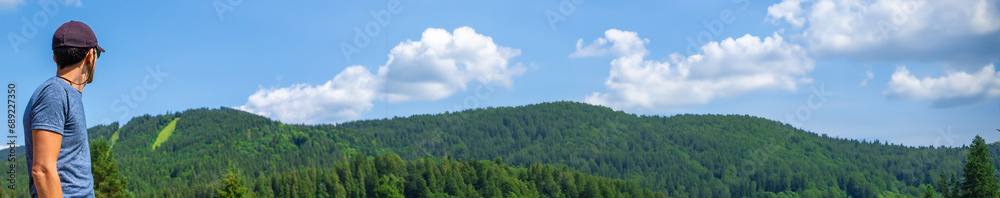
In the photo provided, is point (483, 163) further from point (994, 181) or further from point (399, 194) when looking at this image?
point (994, 181)

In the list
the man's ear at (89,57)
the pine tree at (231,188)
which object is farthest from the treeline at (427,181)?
the man's ear at (89,57)

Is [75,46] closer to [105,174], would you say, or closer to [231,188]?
[231,188]

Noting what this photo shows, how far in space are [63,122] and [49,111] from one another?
6.0 inches

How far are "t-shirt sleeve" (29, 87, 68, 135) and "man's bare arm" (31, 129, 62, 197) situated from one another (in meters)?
0.05

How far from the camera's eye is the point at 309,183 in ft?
383

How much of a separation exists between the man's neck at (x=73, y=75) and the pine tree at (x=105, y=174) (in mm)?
45457

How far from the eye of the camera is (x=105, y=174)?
46.7 metres

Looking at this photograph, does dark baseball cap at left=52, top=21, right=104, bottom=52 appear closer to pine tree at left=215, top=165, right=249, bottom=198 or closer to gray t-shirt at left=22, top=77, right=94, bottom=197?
gray t-shirt at left=22, top=77, right=94, bottom=197

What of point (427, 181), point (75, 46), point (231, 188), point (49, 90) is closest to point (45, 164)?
point (49, 90)

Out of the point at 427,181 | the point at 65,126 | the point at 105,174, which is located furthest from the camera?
the point at 427,181

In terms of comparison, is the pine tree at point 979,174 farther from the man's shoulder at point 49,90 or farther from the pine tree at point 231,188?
the man's shoulder at point 49,90

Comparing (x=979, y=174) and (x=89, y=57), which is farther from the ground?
(x=89, y=57)

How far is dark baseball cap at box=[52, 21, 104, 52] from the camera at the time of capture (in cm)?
508

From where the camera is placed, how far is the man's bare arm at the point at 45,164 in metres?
4.65
